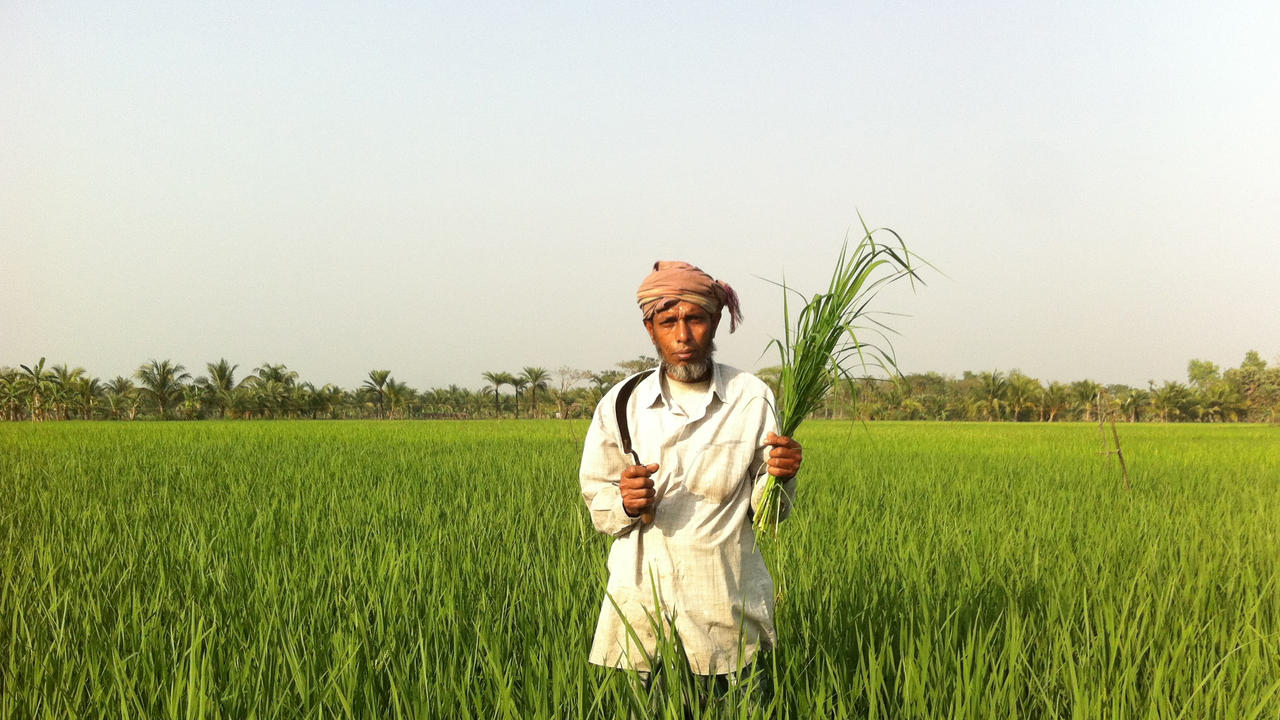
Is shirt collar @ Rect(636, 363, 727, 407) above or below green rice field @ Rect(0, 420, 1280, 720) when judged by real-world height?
above

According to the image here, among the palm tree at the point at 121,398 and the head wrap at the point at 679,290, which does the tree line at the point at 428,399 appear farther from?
the head wrap at the point at 679,290

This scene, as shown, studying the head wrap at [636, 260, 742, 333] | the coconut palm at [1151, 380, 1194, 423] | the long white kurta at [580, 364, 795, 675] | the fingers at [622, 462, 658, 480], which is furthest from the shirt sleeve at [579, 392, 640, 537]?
the coconut palm at [1151, 380, 1194, 423]

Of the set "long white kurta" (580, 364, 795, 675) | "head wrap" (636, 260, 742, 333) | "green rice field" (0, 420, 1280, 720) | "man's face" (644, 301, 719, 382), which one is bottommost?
"green rice field" (0, 420, 1280, 720)

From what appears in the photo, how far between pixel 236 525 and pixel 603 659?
11.1 ft

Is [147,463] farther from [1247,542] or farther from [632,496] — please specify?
[1247,542]

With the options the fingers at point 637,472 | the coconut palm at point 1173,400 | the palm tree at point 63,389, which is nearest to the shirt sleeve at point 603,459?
the fingers at point 637,472

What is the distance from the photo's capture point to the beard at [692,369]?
1.49 m

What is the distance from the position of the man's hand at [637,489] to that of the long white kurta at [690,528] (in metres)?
0.04

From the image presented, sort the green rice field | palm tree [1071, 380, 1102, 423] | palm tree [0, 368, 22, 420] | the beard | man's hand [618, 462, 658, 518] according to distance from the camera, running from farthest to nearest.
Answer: palm tree [1071, 380, 1102, 423] → palm tree [0, 368, 22, 420] → the green rice field → the beard → man's hand [618, 462, 658, 518]

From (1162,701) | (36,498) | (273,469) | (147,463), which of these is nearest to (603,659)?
(1162,701)

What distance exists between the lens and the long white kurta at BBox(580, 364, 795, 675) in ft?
4.70

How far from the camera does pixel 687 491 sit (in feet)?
4.79

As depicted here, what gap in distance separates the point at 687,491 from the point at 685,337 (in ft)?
1.07

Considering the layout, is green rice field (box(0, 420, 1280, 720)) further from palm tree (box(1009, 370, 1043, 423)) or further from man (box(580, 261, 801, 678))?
palm tree (box(1009, 370, 1043, 423))
